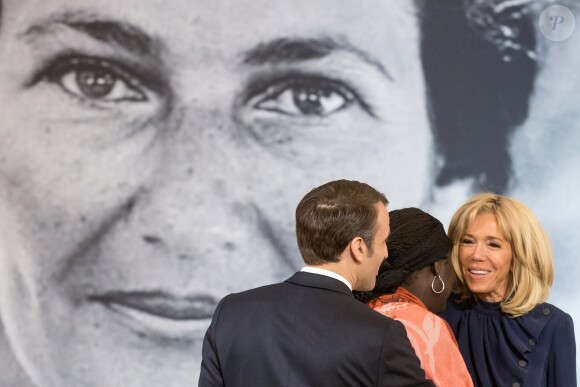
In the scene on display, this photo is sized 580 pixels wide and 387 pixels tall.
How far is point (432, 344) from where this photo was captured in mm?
1954

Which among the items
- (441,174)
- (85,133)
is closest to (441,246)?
(441,174)

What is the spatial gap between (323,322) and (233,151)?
229 centimetres

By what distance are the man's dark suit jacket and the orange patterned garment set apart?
236mm

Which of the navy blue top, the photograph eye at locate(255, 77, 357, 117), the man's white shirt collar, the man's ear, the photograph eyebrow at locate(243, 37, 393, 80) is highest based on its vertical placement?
the photograph eyebrow at locate(243, 37, 393, 80)

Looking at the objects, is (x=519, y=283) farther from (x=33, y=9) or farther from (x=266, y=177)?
(x=33, y=9)

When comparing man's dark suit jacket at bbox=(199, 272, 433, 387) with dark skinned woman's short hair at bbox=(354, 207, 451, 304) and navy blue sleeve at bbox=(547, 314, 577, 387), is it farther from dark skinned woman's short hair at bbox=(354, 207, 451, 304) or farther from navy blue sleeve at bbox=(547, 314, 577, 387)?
navy blue sleeve at bbox=(547, 314, 577, 387)

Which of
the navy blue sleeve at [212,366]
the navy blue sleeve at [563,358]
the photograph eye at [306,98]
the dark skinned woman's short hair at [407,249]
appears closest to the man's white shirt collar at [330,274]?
the navy blue sleeve at [212,366]

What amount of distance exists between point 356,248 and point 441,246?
0.48 m

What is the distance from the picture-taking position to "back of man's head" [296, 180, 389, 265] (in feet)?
5.96

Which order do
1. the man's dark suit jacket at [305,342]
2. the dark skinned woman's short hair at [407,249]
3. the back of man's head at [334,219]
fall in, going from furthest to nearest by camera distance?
the dark skinned woman's short hair at [407,249]
the back of man's head at [334,219]
the man's dark suit jacket at [305,342]

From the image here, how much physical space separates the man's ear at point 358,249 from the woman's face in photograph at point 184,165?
2124 millimetres

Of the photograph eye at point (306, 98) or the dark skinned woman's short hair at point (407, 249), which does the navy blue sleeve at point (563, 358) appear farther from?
the photograph eye at point (306, 98)

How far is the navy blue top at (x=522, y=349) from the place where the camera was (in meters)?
2.37

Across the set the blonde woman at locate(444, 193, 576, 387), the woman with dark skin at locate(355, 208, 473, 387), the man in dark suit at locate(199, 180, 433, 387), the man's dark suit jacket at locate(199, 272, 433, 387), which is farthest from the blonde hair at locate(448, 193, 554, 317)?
the man's dark suit jacket at locate(199, 272, 433, 387)
